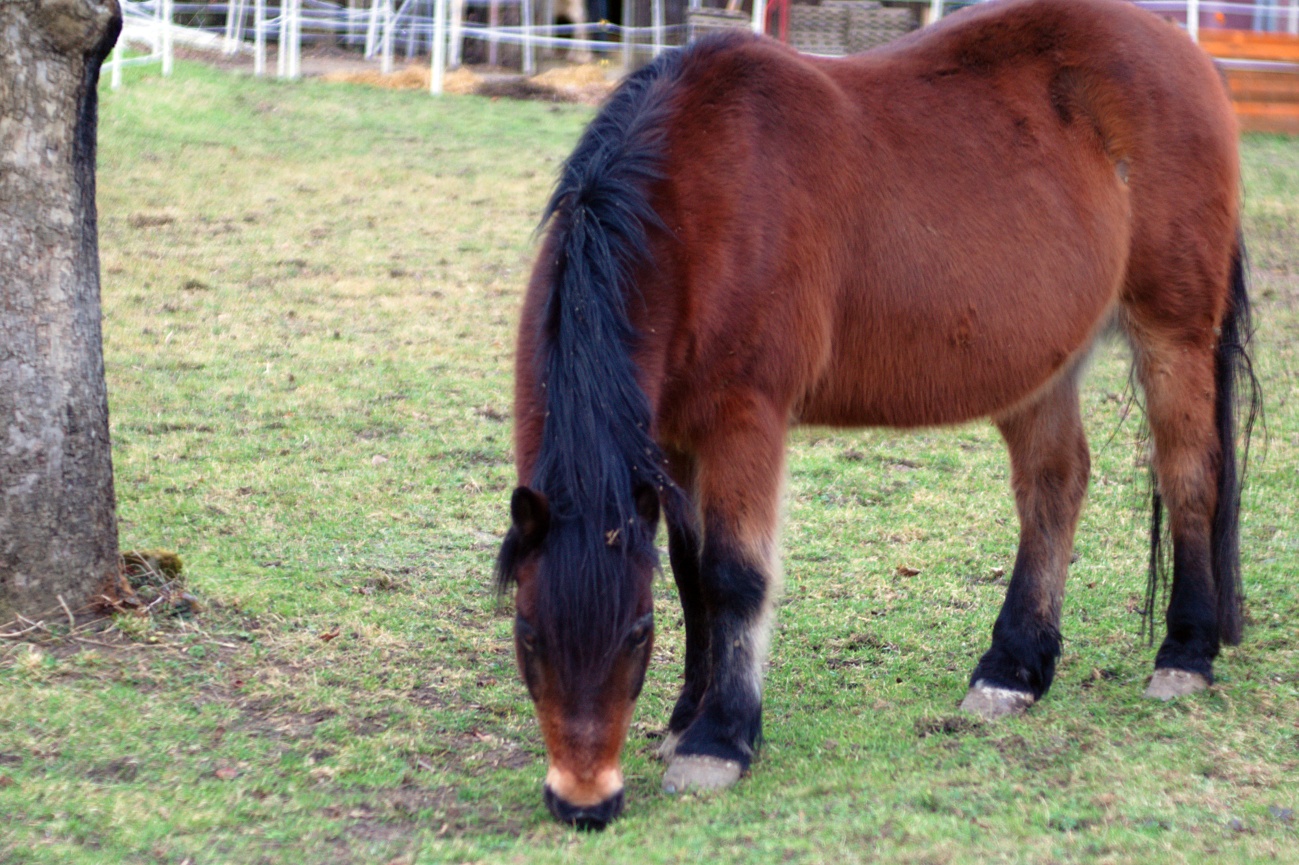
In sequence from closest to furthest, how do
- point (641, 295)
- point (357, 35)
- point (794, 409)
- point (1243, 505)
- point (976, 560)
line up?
1. point (641, 295)
2. point (794, 409)
3. point (976, 560)
4. point (1243, 505)
5. point (357, 35)

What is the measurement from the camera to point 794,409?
12.7ft

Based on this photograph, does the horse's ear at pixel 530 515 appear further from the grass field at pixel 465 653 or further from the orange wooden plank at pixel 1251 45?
the orange wooden plank at pixel 1251 45

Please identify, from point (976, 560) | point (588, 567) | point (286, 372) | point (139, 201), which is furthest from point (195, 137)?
point (588, 567)

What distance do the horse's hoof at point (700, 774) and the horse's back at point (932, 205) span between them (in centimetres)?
90

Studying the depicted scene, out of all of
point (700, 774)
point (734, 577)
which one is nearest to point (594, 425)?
point (734, 577)

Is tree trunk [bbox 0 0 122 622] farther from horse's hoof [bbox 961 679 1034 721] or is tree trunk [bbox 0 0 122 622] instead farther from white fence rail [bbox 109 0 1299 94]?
white fence rail [bbox 109 0 1299 94]

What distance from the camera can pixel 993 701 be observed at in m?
4.11

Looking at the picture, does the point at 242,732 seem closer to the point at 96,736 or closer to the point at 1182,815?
the point at 96,736

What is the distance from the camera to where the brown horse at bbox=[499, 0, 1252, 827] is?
3.10 metres

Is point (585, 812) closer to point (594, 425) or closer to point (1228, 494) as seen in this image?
point (594, 425)

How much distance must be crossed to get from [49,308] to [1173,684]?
374cm

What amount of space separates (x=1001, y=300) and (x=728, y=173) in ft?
3.38

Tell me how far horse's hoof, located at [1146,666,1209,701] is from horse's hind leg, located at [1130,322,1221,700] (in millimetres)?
151

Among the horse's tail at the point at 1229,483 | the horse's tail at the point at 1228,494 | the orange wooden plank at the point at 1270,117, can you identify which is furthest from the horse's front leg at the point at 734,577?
the orange wooden plank at the point at 1270,117
